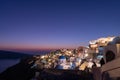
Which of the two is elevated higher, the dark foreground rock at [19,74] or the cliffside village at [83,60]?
the cliffside village at [83,60]

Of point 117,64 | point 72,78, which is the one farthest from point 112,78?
point 72,78

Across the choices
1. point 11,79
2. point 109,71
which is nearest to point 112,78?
point 109,71

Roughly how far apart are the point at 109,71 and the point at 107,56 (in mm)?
595

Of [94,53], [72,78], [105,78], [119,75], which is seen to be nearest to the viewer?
[119,75]

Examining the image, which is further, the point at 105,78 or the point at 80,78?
the point at 80,78

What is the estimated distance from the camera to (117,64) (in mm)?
3215

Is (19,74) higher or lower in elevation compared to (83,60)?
lower

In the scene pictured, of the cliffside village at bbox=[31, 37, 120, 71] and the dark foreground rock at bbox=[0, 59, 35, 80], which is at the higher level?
the cliffside village at bbox=[31, 37, 120, 71]

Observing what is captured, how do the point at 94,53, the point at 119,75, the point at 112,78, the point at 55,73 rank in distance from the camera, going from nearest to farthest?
the point at 119,75 → the point at 112,78 → the point at 55,73 → the point at 94,53

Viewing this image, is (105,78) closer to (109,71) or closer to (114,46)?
(109,71)

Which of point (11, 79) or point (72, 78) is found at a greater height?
point (72, 78)

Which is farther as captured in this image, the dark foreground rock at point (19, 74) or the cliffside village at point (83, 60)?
the dark foreground rock at point (19, 74)

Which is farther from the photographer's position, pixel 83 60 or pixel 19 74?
pixel 19 74

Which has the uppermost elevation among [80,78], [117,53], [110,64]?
[117,53]
